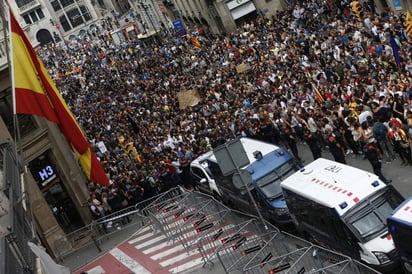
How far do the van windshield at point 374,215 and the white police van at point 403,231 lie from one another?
153 centimetres

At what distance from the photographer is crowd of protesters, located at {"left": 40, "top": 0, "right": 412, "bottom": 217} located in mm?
21000

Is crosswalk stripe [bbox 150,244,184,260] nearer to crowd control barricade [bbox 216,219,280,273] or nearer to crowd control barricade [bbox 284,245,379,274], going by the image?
crowd control barricade [bbox 216,219,280,273]

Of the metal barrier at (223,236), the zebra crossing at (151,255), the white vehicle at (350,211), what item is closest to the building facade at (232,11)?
the metal barrier at (223,236)

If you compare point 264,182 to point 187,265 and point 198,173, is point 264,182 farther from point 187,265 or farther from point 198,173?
point 198,173

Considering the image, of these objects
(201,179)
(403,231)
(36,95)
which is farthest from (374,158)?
(36,95)

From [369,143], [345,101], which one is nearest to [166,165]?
[345,101]

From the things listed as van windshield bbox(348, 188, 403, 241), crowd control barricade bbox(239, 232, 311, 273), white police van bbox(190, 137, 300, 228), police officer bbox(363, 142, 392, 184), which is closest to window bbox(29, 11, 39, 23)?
white police van bbox(190, 137, 300, 228)

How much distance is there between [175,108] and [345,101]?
16772 mm

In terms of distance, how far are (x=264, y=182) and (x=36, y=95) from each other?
273 inches

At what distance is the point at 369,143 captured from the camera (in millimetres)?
19391

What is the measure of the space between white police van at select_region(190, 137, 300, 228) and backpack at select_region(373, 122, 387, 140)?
2623 mm

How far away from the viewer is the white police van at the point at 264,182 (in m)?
18.2

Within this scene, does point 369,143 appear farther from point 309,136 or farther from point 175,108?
point 175,108

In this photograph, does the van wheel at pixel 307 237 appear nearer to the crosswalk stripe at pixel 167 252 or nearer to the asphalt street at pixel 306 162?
the asphalt street at pixel 306 162
